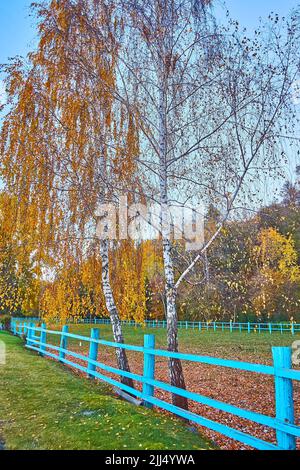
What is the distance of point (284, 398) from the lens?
11.3 ft

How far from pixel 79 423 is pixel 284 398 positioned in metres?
2.71

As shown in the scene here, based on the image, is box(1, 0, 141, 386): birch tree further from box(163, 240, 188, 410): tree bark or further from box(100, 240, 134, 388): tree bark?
box(163, 240, 188, 410): tree bark

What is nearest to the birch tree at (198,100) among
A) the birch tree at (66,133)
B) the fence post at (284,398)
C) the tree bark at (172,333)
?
the tree bark at (172,333)

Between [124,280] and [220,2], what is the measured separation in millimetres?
5435

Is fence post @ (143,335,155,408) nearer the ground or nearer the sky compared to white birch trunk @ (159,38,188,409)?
nearer the ground

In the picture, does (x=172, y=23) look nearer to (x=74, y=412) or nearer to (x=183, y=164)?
(x=183, y=164)

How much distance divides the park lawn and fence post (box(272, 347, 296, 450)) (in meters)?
1.03

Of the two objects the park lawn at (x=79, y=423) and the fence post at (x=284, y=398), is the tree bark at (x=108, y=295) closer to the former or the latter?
the park lawn at (x=79, y=423)

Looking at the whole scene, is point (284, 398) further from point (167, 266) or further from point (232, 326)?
point (232, 326)

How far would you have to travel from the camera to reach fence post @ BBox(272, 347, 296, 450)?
3373mm

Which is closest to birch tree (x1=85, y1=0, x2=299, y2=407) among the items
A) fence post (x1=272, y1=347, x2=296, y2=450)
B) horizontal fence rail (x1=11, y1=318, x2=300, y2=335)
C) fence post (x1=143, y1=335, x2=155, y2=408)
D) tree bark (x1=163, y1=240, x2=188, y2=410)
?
tree bark (x1=163, y1=240, x2=188, y2=410)

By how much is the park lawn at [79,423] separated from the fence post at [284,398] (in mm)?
1028

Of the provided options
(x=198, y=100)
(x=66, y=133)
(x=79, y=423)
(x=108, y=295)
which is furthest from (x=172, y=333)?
(x=66, y=133)

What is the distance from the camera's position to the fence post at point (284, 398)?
11.1 ft
